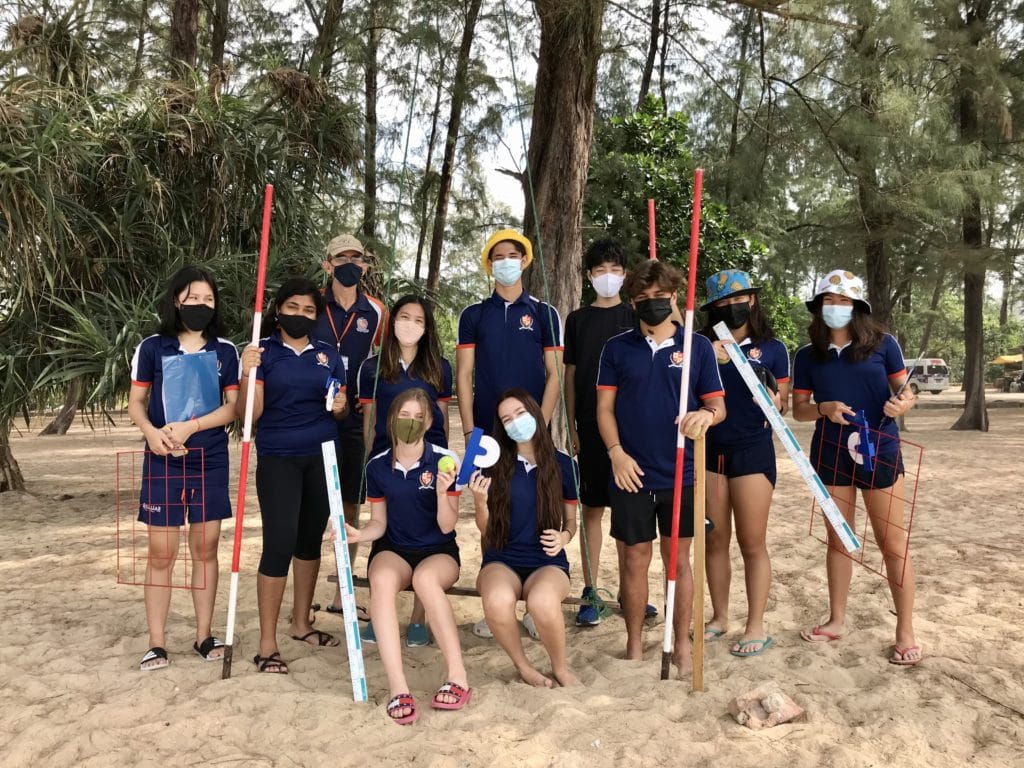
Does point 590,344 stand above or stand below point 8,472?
above

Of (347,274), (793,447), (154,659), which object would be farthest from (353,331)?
(793,447)

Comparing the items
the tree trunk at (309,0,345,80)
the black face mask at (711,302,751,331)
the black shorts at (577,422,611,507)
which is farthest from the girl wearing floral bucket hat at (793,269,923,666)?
the tree trunk at (309,0,345,80)

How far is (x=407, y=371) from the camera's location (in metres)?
3.57

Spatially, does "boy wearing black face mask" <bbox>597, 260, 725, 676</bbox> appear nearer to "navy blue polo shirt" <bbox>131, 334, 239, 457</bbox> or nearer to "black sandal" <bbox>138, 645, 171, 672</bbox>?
"navy blue polo shirt" <bbox>131, 334, 239, 457</bbox>

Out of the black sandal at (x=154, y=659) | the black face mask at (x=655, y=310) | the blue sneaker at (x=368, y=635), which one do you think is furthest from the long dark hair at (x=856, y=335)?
the black sandal at (x=154, y=659)

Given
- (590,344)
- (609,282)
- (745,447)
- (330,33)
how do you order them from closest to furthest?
1. (745,447)
2. (609,282)
3. (590,344)
4. (330,33)

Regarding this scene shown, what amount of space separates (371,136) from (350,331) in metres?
6.79

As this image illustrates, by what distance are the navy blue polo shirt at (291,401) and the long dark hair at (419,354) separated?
11.2 inches

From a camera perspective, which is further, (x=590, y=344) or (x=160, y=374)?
(x=590, y=344)

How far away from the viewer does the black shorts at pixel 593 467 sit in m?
3.84

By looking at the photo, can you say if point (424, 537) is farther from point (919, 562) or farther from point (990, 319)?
point (990, 319)

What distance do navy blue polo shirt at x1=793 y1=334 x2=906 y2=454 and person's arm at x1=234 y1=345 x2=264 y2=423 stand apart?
2548 mm

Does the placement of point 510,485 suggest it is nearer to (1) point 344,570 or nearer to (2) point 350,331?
(1) point 344,570

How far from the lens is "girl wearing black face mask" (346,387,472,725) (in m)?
3.09
